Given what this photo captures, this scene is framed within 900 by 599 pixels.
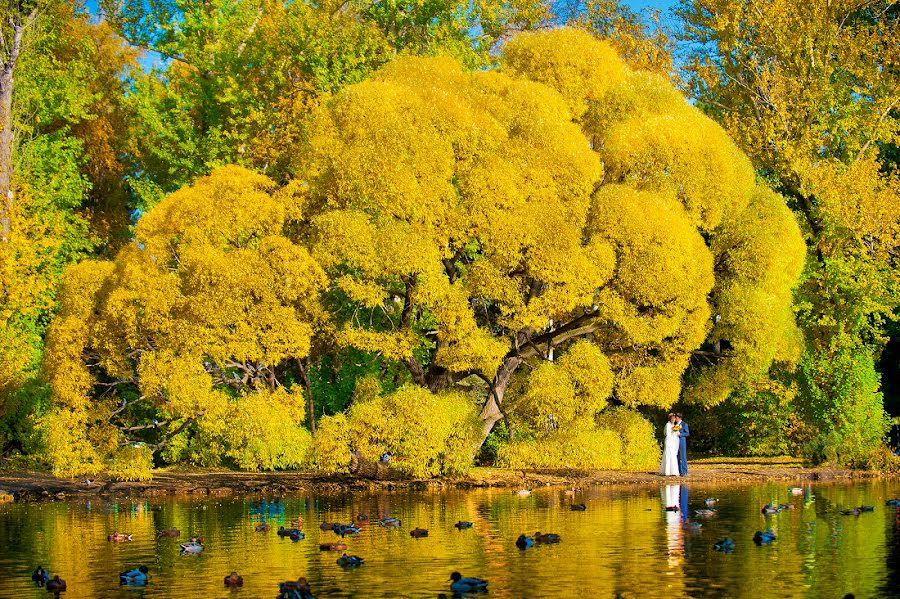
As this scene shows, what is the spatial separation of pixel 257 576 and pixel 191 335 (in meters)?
16.0

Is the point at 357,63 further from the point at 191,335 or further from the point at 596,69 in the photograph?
the point at 191,335

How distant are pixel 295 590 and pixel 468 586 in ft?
6.76

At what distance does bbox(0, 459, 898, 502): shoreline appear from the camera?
113 feet

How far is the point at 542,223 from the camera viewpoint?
3491 cm

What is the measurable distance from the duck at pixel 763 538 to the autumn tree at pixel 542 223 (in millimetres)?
14181

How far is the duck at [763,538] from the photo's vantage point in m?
21.1

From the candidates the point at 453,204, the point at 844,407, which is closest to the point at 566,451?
the point at 453,204

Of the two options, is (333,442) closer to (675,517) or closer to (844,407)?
(675,517)

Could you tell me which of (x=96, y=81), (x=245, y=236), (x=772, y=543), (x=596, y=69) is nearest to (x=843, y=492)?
(x=772, y=543)

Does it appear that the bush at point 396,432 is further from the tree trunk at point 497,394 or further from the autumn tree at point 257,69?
the autumn tree at point 257,69

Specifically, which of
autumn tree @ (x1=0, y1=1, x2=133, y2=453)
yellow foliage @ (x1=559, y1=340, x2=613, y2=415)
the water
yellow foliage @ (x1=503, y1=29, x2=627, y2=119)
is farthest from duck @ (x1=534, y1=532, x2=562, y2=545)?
autumn tree @ (x1=0, y1=1, x2=133, y2=453)

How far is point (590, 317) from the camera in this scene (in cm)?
3738

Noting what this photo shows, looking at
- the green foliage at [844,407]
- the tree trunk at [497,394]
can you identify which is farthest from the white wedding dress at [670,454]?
the green foliage at [844,407]

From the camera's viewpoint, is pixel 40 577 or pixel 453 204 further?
pixel 453 204
